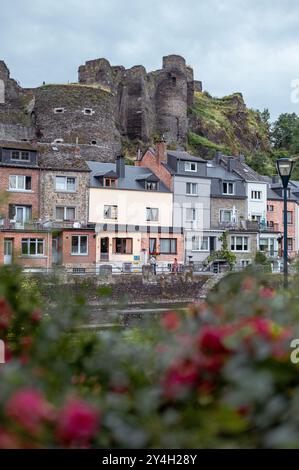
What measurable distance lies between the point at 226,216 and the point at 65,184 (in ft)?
46.3

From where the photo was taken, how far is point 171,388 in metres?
2.18

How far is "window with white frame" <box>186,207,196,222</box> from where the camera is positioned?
46125 mm

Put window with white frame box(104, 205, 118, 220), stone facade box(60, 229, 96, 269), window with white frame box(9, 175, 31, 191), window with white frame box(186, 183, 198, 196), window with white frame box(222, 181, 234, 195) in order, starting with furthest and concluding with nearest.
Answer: window with white frame box(222, 181, 234, 195) < window with white frame box(186, 183, 198, 196) < window with white frame box(104, 205, 118, 220) < window with white frame box(9, 175, 31, 191) < stone facade box(60, 229, 96, 269)

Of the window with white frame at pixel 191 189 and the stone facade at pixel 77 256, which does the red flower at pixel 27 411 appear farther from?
the window with white frame at pixel 191 189

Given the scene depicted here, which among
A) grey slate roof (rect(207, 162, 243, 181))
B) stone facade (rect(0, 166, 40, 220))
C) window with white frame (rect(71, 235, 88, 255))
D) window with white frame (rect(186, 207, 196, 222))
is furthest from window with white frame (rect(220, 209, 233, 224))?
stone facade (rect(0, 166, 40, 220))

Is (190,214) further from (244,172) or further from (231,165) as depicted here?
(244,172)

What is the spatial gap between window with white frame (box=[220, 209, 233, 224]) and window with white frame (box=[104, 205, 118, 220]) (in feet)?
32.0

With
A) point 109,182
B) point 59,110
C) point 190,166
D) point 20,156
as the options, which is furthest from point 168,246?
point 59,110

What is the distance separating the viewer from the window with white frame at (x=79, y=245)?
39094mm

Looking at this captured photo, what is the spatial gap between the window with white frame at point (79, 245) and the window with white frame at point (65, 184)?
13.0 feet

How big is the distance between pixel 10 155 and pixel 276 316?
39385 mm

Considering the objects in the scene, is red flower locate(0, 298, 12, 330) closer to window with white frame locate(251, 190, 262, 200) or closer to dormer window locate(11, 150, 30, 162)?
dormer window locate(11, 150, 30, 162)

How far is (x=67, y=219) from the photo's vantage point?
136 feet

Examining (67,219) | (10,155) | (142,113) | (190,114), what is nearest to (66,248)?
(67,219)
